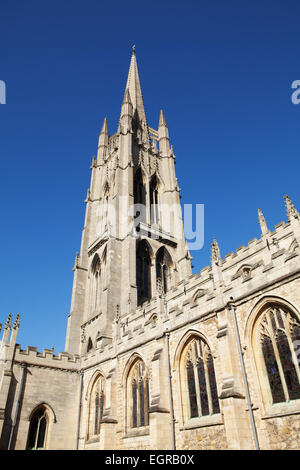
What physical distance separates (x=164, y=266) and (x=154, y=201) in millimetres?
8303

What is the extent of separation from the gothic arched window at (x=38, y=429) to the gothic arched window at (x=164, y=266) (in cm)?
1521

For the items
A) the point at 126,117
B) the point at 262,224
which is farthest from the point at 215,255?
the point at 126,117

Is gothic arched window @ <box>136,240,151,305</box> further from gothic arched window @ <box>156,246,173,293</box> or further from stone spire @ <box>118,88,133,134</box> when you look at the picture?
stone spire @ <box>118,88,133,134</box>

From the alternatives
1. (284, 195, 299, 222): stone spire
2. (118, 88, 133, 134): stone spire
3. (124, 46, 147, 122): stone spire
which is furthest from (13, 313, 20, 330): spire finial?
(124, 46, 147, 122): stone spire

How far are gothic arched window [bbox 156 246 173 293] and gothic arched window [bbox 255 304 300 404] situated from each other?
20065 mm

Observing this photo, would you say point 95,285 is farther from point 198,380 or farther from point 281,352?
point 281,352

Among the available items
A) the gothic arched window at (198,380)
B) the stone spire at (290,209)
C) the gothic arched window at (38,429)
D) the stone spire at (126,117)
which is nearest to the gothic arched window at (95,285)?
the gothic arched window at (38,429)

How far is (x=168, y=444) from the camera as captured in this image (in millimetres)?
13500

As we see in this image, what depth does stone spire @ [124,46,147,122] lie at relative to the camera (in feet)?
159

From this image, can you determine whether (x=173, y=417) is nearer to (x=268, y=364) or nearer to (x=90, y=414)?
(x=268, y=364)

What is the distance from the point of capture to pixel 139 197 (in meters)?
37.2

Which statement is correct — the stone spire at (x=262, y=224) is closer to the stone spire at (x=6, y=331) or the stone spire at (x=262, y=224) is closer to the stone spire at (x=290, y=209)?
the stone spire at (x=290, y=209)
